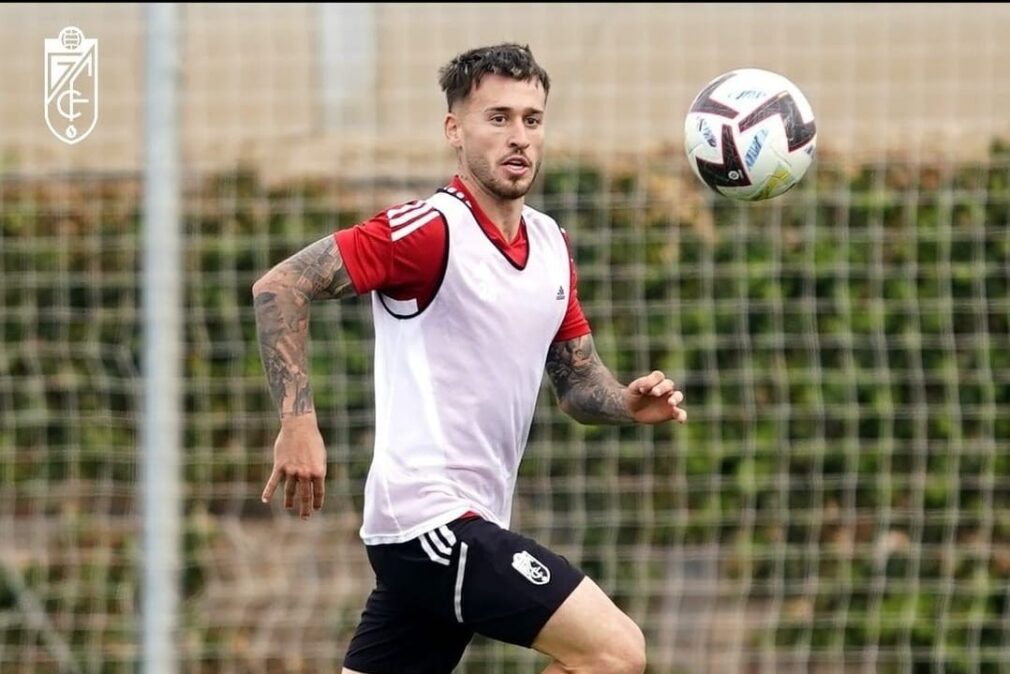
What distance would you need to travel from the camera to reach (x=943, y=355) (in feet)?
27.1

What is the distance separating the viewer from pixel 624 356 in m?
8.36

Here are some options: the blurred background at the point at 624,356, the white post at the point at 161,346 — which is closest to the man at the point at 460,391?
the white post at the point at 161,346

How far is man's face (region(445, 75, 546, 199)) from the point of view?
5438 millimetres

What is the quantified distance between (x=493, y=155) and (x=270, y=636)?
3693mm

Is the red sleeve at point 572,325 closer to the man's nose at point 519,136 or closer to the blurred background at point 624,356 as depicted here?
the man's nose at point 519,136

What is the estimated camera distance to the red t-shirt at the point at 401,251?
16.9ft

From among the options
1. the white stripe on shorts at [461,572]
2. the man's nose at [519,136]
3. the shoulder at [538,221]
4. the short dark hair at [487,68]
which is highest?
the short dark hair at [487,68]

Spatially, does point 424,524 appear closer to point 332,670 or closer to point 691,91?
point 332,670

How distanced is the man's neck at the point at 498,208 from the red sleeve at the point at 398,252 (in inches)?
7.7

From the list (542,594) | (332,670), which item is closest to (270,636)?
(332,670)

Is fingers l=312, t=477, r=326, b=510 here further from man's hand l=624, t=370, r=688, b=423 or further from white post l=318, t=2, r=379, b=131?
white post l=318, t=2, r=379, b=131

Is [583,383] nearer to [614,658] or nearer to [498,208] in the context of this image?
[498,208]

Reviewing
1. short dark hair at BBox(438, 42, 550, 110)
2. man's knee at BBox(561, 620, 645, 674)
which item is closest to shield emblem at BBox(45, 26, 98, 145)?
short dark hair at BBox(438, 42, 550, 110)

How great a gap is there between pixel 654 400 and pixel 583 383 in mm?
357
